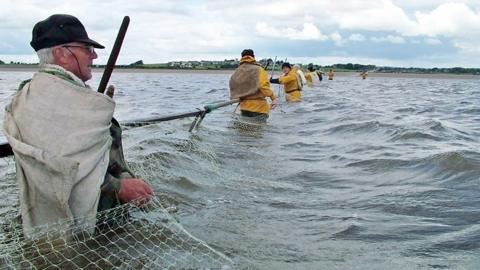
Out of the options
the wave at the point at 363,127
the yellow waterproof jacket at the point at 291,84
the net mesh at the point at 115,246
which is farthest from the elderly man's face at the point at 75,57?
the yellow waterproof jacket at the point at 291,84

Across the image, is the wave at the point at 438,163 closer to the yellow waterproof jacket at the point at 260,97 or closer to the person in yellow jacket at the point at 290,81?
the yellow waterproof jacket at the point at 260,97

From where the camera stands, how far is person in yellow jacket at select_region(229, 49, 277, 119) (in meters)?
13.8

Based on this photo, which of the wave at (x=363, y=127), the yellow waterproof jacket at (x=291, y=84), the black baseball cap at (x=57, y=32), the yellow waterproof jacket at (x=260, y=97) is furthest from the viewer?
the yellow waterproof jacket at (x=291, y=84)

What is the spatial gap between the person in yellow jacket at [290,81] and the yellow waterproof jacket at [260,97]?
16.5ft

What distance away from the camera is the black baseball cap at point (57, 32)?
157 inches

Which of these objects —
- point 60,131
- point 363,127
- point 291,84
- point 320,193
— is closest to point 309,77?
point 291,84

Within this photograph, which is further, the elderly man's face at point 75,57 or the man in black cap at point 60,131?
the elderly man's face at point 75,57

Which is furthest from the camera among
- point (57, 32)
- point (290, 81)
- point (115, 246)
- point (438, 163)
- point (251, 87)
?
point (290, 81)

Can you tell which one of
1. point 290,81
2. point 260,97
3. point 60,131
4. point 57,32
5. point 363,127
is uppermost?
point 57,32

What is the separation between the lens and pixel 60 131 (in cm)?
376

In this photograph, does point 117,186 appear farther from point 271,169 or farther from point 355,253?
point 271,169

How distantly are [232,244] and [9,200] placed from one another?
286 centimetres

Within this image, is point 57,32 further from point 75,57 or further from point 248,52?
point 248,52

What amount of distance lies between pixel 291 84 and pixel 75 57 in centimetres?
1860
